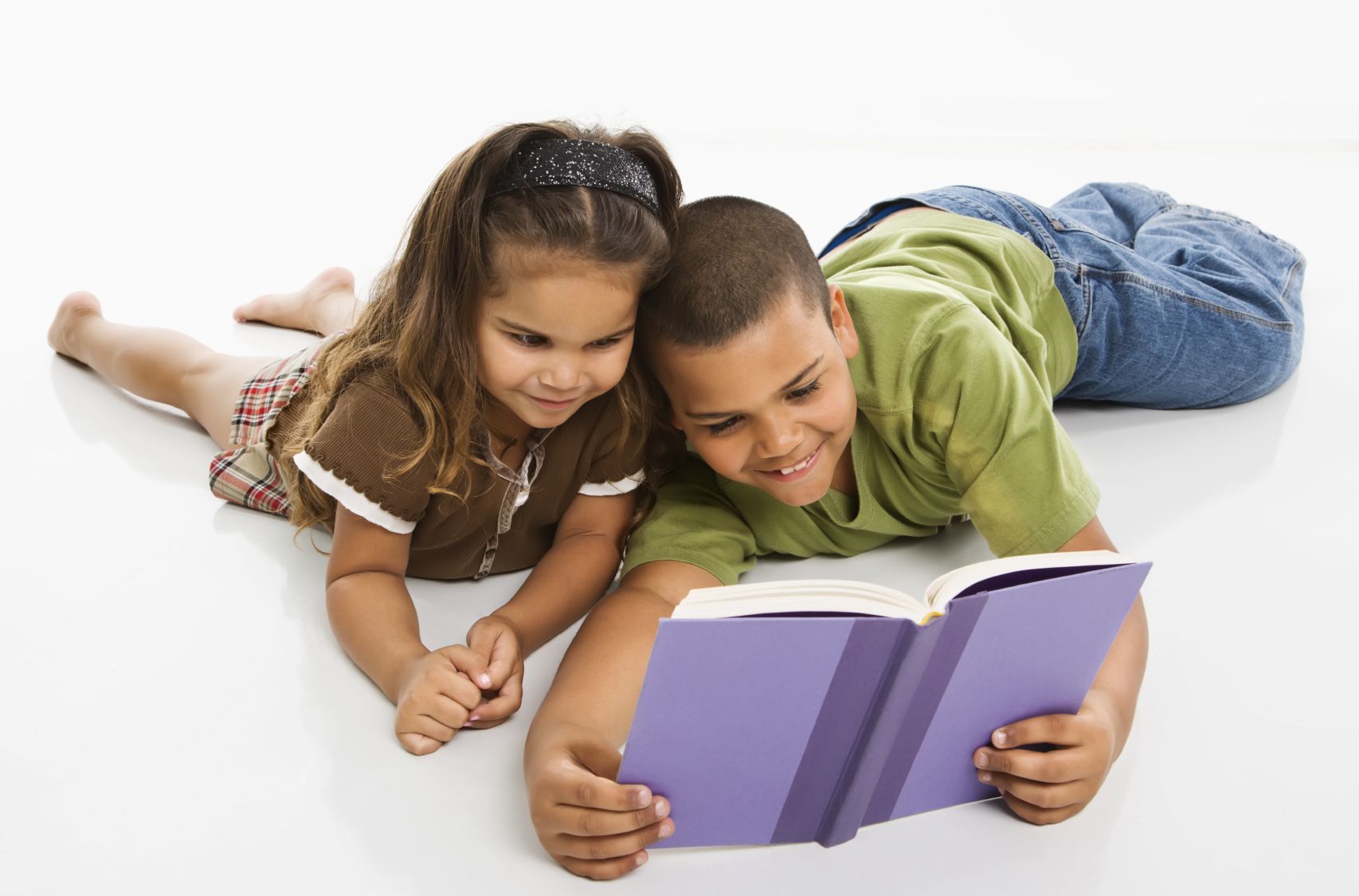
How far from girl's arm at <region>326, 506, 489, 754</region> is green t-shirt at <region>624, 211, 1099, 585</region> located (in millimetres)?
246

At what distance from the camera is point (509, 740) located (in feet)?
3.86

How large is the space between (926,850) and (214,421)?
111 cm

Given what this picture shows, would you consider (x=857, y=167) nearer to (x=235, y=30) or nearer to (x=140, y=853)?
(x=235, y=30)

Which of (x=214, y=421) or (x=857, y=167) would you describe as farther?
(x=857, y=167)

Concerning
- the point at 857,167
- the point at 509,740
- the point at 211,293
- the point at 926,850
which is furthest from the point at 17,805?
the point at 857,167

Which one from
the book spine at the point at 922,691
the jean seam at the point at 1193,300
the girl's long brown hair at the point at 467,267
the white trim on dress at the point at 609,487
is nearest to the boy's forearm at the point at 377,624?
the girl's long brown hair at the point at 467,267

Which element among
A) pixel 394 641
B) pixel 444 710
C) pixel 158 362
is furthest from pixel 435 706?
pixel 158 362

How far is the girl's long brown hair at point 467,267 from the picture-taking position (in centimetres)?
116

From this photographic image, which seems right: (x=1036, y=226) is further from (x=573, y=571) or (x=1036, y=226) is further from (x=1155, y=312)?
(x=573, y=571)

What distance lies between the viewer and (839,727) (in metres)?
0.96

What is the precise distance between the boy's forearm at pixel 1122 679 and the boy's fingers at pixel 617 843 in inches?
15.1

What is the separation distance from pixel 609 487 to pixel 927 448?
35 centimetres

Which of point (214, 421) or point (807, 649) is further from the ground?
point (807, 649)

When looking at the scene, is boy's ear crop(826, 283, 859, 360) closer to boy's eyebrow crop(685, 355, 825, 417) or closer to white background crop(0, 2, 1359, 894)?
boy's eyebrow crop(685, 355, 825, 417)
